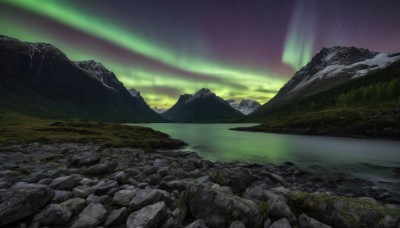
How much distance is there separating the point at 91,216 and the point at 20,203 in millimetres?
2431

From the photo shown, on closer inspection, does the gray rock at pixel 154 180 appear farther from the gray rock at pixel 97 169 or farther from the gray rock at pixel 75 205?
the gray rock at pixel 75 205

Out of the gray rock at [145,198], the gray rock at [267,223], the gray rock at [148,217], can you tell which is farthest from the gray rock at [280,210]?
the gray rock at [145,198]

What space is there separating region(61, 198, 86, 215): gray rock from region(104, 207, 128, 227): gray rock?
4.52 feet

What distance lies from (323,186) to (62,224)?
884 inches

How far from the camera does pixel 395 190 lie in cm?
2203

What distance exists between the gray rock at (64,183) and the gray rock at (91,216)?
3.72 metres

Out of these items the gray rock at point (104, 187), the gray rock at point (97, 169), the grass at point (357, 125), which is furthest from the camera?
the grass at point (357, 125)

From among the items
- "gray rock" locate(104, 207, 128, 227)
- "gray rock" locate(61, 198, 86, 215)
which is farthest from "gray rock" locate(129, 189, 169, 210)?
"gray rock" locate(61, 198, 86, 215)

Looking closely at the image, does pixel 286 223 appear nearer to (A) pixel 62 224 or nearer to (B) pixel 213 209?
(B) pixel 213 209

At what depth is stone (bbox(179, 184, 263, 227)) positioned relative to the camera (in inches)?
358

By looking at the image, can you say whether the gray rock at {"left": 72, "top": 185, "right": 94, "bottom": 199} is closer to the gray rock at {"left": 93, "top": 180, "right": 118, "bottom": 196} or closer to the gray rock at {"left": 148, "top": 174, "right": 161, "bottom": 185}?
the gray rock at {"left": 93, "top": 180, "right": 118, "bottom": 196}

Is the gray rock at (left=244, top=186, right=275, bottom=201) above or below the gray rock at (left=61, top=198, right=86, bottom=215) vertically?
above

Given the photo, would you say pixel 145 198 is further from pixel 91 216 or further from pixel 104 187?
pixel 104 187

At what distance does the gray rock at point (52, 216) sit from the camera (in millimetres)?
8281
